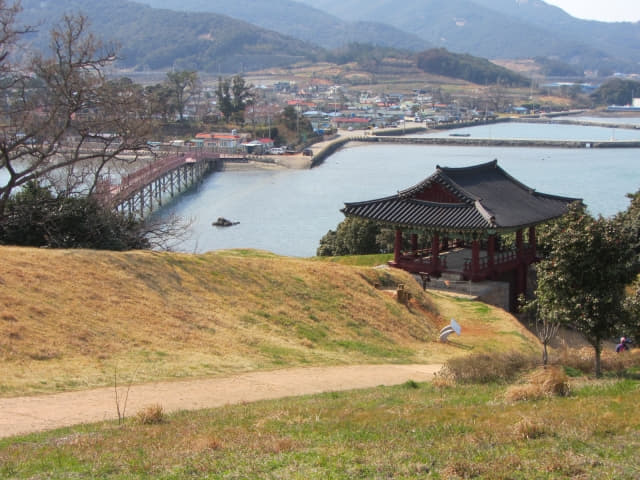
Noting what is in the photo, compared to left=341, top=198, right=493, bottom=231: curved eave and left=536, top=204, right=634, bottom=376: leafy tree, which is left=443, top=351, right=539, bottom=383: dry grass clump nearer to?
left=536, top=204, right=634, bottom=376: leafy tree

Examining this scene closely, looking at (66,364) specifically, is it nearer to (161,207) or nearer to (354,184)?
(161,207)

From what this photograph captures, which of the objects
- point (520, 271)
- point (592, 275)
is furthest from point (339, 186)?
point (592, 275)

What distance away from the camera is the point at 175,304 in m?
18.6

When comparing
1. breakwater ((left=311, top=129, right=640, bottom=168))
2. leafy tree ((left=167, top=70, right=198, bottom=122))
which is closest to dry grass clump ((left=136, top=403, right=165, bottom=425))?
breakwater ((left=311, top=129, right=640, bottom=168))

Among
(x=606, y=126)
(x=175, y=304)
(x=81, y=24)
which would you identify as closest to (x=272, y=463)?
(x=175, y=304)

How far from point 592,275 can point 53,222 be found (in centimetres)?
1521

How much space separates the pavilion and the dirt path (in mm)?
9734

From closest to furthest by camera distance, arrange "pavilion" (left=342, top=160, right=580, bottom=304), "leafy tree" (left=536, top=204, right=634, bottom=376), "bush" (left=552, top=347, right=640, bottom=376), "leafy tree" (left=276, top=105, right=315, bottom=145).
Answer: "leafy tree" (left=536, top=204, right=634, bottom=376), "bush" (left=552, top=347, right=640, bottom=376), "pavilion" (left=342, top=160, right=580, bottom=304), "leafy tree" (left=276, top=105, right=315, bottom=145)

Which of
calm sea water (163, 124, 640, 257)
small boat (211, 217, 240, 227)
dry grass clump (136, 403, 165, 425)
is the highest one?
dry grass clump (136, 403, 165, 425)

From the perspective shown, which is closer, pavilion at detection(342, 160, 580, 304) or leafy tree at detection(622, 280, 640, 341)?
leafy tree at detection(622, 280, 640, 341)

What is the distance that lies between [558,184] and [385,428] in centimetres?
8267

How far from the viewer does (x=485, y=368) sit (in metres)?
14.2

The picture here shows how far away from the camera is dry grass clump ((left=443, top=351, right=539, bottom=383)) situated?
46.3 feet

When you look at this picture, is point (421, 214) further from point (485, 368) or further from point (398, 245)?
point (485, 368)
